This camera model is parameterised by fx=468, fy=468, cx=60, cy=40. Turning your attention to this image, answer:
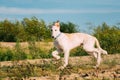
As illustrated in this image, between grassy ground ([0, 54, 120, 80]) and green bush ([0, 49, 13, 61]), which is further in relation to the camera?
green bush ([0, 49, 13, 61])

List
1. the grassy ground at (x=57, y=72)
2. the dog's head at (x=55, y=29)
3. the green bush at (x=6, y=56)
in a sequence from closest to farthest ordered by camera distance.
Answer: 1. the grassy ground at (x=57, y=72)
2. the dog's head at (x=55, y=29)
3. the green bush at (x=6, y=56)

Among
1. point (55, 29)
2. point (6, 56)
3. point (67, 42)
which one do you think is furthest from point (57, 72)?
point (6, 56)

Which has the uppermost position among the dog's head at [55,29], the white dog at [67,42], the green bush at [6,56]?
the dog's head at [55,29]

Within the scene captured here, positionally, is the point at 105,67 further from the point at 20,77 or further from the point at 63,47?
the point at 20,77

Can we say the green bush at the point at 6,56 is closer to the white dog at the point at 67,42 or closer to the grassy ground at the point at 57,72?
the grassy ground at the point at 57,72

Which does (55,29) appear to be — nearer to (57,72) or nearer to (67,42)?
(67,42)

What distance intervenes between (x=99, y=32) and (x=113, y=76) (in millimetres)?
13847

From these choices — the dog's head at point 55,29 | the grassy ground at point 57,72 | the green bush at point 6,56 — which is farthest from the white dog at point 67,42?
the green bush at point 6,56

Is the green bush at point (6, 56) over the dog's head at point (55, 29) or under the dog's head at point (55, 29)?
under

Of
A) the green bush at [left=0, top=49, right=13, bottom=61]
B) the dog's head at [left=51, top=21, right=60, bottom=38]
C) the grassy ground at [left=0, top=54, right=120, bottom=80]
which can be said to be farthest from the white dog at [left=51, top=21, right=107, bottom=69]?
the green bush at [left=0, top=49, right=13, bottom=61]

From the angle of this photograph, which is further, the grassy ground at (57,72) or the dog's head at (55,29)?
the dog's head at (55,29)

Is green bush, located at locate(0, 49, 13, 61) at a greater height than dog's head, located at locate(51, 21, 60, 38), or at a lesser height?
lesser

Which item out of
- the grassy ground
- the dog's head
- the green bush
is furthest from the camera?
the green bush

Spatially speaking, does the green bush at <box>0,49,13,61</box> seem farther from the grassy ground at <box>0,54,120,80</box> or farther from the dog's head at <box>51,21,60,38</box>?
the dog's head at <box>51,21,60,38</box>
